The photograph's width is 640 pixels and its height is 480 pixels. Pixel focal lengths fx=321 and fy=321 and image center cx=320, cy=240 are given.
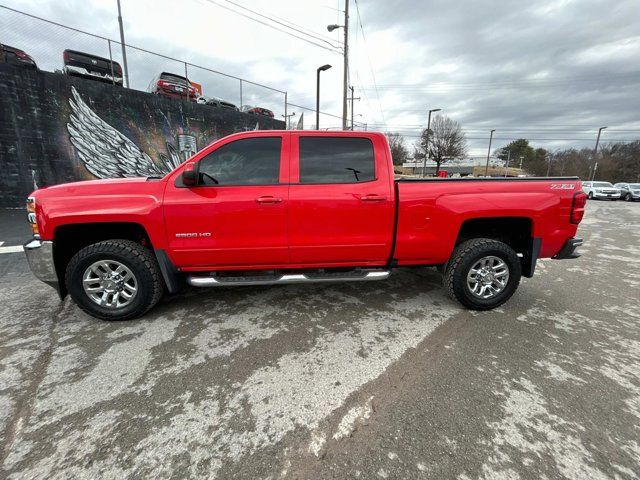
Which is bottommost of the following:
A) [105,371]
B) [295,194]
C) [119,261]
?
[105,371]

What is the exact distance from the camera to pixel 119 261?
10.6ft

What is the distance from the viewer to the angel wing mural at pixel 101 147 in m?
11.4

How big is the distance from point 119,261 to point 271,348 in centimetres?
178

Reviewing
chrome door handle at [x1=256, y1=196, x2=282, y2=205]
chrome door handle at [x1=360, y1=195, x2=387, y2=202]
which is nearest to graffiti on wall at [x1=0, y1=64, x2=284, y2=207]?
chrome door handle at [x1=256, y1=196, x2=282, y2=205]

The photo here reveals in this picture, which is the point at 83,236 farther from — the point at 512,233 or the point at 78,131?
the point at 78,131

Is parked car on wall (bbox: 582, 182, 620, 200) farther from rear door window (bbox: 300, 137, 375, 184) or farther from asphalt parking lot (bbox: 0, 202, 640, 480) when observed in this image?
rear door window (bbox: 300, 137, 375, 184)

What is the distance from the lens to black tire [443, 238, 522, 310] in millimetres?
3469

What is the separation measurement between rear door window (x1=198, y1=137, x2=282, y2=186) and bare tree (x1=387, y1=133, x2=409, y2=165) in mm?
64732

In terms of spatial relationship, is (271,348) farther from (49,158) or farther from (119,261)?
(49,158)

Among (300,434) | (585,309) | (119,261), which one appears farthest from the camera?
(585,309)

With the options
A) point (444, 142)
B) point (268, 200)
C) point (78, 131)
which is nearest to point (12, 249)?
point (268, 200)

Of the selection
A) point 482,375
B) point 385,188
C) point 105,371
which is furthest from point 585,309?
point 105,371

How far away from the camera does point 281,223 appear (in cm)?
327

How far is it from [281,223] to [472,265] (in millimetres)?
2110
